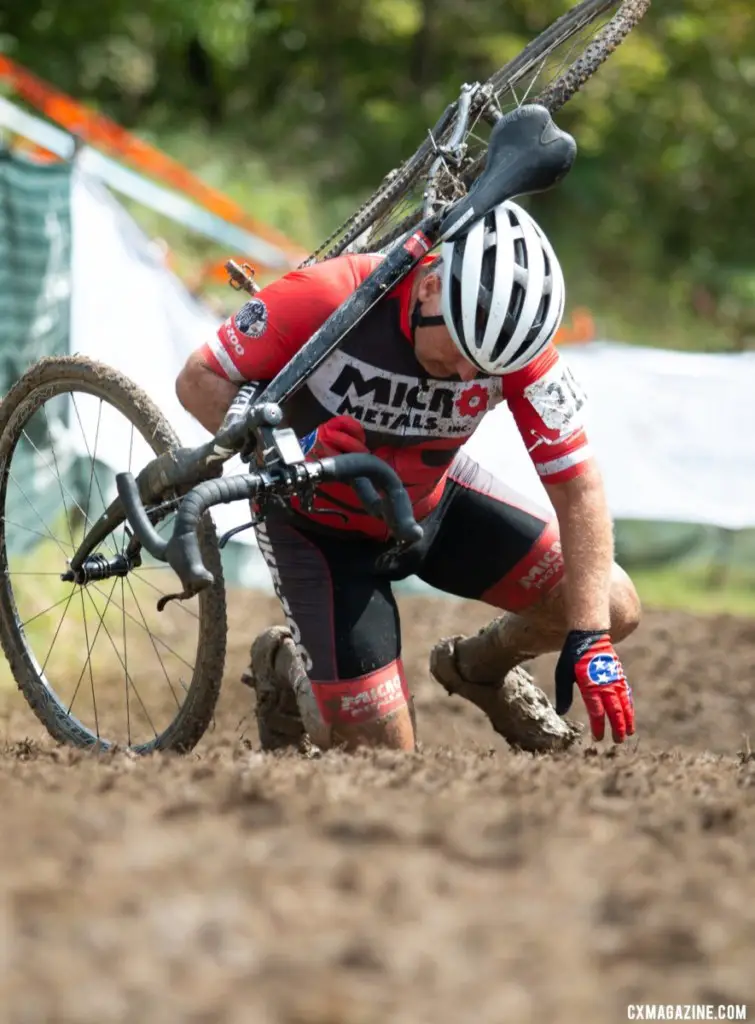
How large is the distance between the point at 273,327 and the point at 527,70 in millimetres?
1293

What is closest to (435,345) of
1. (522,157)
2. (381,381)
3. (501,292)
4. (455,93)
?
(381,381)

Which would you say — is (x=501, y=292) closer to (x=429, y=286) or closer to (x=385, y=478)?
(x=429, y=286)

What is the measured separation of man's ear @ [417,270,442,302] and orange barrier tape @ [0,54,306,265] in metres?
10.7

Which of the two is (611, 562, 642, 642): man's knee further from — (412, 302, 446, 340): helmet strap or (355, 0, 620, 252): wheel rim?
(355, 0, 620, 252): wheel rim

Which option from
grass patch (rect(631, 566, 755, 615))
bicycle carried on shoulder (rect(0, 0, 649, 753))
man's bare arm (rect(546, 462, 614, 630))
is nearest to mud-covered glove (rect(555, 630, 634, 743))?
man's bare arm (rect(546, 462, 614, 630))

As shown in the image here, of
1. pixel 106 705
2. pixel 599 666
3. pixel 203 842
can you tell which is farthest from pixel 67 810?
pixel 106 705

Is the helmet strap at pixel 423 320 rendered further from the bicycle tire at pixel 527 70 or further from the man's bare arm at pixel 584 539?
the man's bare arm at pixel 584 539

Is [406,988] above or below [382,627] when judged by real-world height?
below

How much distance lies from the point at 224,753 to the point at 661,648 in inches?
204

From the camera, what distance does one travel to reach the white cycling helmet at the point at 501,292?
13.9 ft

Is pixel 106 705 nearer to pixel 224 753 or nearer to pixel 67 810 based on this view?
pixel 224 753

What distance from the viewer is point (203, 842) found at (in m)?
2.68

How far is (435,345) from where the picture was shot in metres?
4.50

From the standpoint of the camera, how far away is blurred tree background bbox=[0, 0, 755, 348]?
21.7 meters
